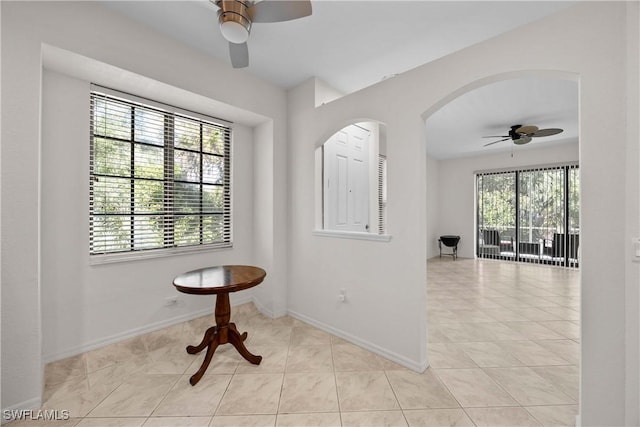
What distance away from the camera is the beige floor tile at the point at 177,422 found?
1509 mm

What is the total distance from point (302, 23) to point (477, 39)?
1.53 metres

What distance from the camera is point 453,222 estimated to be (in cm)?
727

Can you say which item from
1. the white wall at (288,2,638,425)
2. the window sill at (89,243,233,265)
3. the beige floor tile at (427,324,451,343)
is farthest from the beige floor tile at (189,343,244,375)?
the beige floor tile at (427,324,451,343)

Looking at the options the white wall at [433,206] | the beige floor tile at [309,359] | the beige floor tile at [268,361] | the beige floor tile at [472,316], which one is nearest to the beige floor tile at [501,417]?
the beige floor tile at [309,359]

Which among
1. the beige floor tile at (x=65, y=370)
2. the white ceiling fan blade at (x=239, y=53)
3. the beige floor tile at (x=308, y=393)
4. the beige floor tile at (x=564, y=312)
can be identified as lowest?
the beige floor tile at (x=308, y=393)

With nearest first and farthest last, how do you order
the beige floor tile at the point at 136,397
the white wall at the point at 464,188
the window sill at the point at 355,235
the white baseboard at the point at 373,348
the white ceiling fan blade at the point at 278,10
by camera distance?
1. the white ceiling fan blade at the point at 278,10
2. the beige floor tile at the point at 136,397
3. the white baseboard at the point at 373,348
4. the window sill at the point at 355,235
5. the white wall at the point at 464,188

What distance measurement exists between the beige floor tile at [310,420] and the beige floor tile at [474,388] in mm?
850

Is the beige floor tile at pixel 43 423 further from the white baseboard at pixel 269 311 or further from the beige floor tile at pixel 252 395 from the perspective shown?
the white baseboard at pixel 269 311

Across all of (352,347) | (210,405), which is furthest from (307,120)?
(210,405)

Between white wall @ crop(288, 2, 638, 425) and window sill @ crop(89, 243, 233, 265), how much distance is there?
40.3 inches

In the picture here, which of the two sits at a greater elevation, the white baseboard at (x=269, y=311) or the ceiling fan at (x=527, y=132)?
the ceiling fan at (x=527, y=132)

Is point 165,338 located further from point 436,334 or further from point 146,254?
point 436,334

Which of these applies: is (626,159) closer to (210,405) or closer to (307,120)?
(307,120)

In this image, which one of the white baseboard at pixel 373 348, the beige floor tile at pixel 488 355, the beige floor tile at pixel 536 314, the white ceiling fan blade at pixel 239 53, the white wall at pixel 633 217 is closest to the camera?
the white wall at pixel 633 217
